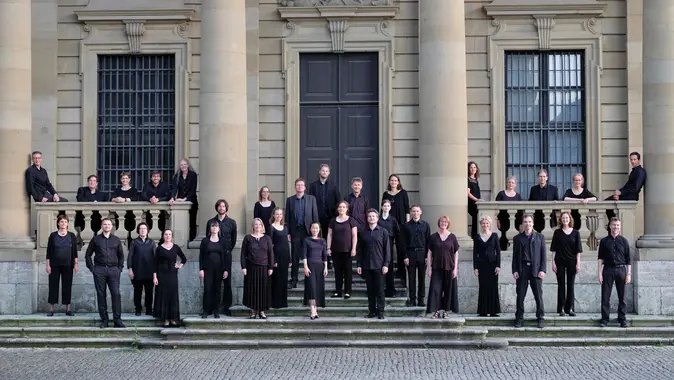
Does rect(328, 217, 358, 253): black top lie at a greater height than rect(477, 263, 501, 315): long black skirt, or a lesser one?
greater

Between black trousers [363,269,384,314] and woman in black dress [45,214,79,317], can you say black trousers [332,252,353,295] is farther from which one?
woman in black dress [45,214,79,317]

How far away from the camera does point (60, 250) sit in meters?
23.1

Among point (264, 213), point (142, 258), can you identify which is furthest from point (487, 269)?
point (142, 258)

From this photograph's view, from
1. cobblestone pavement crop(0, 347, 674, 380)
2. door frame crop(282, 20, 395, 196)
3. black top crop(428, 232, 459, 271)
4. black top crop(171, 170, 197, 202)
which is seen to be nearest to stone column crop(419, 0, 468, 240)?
black top crop(428, 232, 459, 271)

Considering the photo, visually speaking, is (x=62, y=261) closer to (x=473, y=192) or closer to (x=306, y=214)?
(x=306, y=214)

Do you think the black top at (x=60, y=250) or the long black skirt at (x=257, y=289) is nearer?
the long black skirt at (x=257, y=289)

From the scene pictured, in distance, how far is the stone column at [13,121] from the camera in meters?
24.2

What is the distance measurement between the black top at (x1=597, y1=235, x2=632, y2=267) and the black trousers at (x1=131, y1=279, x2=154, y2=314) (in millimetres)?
8020

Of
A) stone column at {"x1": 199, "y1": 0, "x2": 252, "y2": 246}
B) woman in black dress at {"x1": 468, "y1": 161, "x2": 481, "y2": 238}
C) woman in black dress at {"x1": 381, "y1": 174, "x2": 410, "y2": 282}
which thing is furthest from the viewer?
woman in black dress at {"x1": 468, "y1": 161, "x2": 481, "y2": 238}

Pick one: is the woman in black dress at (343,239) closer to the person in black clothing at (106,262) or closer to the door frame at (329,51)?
the person in black clothing at (106,262)

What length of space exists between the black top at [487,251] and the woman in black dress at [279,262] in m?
3.33

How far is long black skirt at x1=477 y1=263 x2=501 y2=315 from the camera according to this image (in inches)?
894

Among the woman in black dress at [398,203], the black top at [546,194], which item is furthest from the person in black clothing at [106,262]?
A: the black top at [546,194]

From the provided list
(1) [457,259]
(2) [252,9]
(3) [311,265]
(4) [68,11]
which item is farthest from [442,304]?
(4) [68,11]
